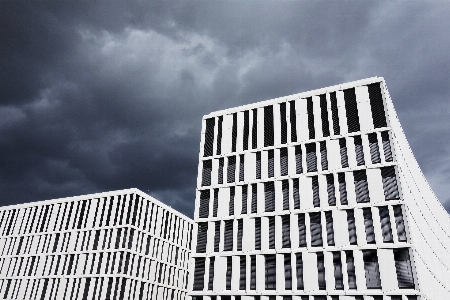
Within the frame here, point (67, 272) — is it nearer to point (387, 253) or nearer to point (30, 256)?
point (30, 256)

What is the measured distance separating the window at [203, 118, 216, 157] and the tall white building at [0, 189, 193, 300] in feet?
95.8

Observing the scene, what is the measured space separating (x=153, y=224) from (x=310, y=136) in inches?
1868

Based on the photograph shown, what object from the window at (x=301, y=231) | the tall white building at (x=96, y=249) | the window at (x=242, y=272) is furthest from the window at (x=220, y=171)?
the tall white building at (x=96, y=249)

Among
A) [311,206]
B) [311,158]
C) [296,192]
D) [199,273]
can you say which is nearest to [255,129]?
[311,158]

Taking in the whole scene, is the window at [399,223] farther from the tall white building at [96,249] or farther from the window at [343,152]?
the tall white building at [96,249]

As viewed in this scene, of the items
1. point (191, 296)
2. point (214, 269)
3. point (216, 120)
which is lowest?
point (191, 296)

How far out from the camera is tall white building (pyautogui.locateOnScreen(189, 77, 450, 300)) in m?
39.9

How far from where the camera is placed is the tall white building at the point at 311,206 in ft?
131

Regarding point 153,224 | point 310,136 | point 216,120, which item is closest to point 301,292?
point 310,136

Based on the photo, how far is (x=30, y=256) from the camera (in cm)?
8606

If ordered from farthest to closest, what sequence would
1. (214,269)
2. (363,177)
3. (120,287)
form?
(120,287) < (214,269) < (363,177)

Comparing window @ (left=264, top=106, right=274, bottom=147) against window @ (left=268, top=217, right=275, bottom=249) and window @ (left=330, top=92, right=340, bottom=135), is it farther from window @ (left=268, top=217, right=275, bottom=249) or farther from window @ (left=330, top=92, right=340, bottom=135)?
window @ (left=268, top=217, right=275, bottom=249)

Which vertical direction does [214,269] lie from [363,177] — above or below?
below

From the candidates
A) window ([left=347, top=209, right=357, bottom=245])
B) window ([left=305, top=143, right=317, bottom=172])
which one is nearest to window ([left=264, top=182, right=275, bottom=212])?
window ([left=305, top=143, right=317, bottom=172])
